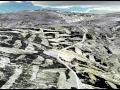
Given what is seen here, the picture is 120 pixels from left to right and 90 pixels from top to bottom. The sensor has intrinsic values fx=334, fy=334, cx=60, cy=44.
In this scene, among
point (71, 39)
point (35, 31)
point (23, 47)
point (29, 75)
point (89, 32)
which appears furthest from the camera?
point (89, 32)

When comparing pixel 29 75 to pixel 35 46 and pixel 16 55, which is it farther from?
pixel 35 46

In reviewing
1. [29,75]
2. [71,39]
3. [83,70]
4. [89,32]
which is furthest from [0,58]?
[89,32]

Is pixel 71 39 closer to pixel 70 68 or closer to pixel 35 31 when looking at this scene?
pixel 35 31

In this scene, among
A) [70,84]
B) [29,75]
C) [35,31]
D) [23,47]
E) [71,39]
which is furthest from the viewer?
[35,31]

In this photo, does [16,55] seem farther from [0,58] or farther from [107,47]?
[107,47]

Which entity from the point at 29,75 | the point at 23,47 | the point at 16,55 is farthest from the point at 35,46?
the point at 29,75

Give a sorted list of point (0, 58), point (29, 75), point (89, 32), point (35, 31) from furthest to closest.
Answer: point (89, 32), point (35, 31), point (0, 58), point (29, 75)

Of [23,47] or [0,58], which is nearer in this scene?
[0,58]

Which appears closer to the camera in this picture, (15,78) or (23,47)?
(15,78)

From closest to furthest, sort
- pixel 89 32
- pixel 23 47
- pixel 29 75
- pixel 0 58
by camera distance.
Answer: pixel 29 75, pixel 0 58, pixel 23 47, pixel 89 32
